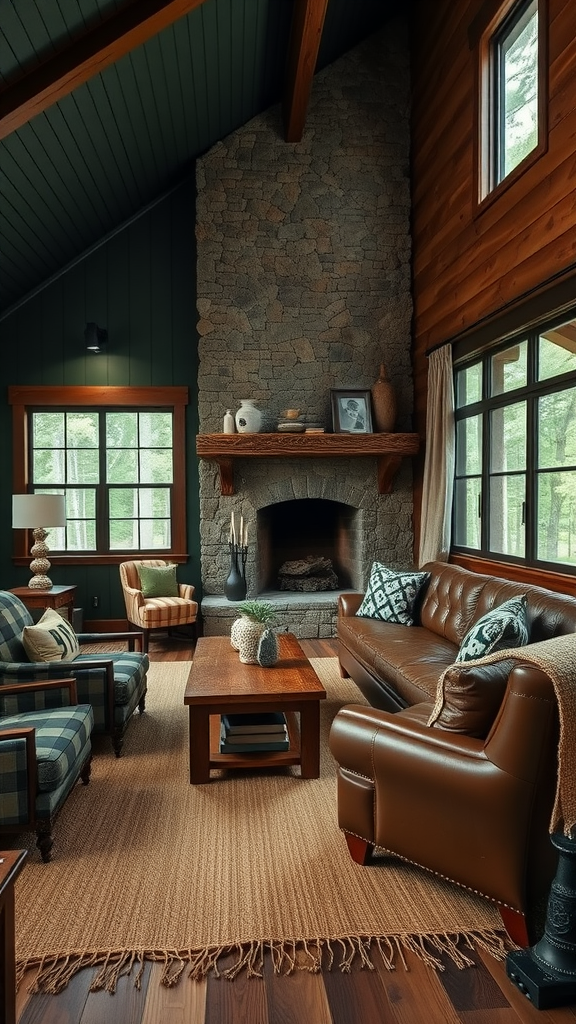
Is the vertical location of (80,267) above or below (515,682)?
above

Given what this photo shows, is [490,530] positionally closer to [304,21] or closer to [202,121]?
[304,21]

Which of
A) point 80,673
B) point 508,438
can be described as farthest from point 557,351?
point 80,673

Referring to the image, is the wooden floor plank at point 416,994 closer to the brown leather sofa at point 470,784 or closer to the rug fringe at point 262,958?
the rug fringe at point 262,958

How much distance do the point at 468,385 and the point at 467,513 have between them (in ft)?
3.31

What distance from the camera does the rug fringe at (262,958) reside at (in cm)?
180

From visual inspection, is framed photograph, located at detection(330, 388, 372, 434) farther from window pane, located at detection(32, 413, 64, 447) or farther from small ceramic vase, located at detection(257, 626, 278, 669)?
small ceramic vase, located at detection(257, 626, 278, 669)

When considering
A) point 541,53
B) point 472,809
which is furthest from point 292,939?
point 541,53

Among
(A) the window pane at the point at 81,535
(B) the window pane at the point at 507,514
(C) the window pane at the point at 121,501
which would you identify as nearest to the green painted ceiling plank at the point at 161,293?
(C) the window pane at the point at 121,501

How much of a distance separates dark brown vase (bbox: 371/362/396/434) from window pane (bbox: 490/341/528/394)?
1375 mm

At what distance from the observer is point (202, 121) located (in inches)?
225

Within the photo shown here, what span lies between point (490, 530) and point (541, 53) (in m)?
2.91

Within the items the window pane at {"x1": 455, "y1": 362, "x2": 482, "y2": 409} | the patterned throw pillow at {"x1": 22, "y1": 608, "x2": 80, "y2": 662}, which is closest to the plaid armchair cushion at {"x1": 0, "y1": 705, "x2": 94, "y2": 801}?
the patterned throw pillow at {"x1": 22, "y1": 608, "x2": 80, "y2": 662}

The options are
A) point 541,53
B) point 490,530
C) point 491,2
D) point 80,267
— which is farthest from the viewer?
point 80,267

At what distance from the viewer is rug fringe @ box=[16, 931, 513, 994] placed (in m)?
1.80
